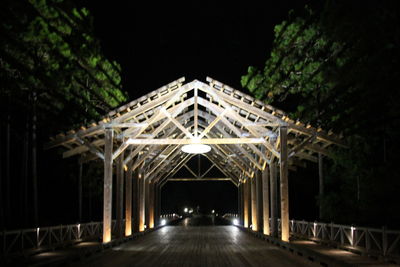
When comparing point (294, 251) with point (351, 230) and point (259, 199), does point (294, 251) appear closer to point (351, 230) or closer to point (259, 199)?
point (351, 230)

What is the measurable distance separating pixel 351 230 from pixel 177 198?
219ft

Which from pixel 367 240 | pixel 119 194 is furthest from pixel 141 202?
pixel 367 240

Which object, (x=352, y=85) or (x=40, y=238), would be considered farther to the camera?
(x=352, y=85)

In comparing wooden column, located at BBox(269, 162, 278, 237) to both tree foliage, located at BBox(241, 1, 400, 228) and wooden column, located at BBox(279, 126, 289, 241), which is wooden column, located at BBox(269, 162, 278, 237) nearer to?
wooden column, located at BBox(279, 126, 289, 241)

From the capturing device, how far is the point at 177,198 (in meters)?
78.9

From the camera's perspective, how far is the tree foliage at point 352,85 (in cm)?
1524

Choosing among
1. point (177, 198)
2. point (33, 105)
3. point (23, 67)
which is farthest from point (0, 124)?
point (177, 198)

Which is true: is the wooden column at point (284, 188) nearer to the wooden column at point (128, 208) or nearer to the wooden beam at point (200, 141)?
the wooden beam at point (200, 141)

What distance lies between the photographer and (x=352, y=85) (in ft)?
58.9

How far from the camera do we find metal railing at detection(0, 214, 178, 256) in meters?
11.4

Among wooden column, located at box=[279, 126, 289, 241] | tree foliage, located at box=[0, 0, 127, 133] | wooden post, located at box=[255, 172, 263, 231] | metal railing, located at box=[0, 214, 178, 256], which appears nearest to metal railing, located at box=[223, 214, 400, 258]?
wooden column, located at box=[279, 126, 289, 241]

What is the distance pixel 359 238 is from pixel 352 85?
7332 millimetres

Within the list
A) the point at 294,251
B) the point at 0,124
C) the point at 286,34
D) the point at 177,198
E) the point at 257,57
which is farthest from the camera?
the point at 177,198

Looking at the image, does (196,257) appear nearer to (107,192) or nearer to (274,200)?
(107,192)
